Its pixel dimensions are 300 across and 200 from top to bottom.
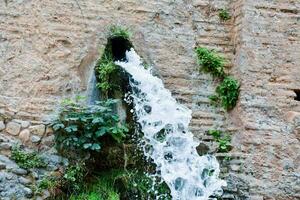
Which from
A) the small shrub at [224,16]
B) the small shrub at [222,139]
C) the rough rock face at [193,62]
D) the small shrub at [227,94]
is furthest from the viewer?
the small shrub at [224,16]

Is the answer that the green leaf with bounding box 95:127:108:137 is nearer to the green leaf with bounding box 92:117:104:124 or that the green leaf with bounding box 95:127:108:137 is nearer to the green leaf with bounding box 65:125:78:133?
Result: the green leaf with bounding box 92:117:104:124

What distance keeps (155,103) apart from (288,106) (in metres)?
1.22

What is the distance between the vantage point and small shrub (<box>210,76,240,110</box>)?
17.5ft

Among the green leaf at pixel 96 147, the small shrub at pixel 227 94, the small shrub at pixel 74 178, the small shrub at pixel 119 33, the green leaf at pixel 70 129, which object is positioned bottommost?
the small shrub at pixel 74 178

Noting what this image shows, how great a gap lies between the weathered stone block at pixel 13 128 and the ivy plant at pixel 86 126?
30 centimetres

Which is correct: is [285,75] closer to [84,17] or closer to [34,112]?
[84,17]

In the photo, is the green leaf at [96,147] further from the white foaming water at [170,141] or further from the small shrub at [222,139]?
the small shrub at [222,139]

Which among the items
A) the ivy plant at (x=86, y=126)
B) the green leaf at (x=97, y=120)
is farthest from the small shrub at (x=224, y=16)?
the green leaf at (x=97, y=120)

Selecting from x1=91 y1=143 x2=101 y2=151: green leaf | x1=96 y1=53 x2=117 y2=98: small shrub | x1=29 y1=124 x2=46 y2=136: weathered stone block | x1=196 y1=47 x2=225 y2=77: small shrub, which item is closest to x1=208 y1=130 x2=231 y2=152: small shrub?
x1=196 y1=47 x2=225 y2=77: small shrub

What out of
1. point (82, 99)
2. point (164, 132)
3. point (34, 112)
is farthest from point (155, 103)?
point (34, 112)

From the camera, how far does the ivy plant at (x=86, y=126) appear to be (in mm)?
4672

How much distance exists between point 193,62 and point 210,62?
6.5 inches

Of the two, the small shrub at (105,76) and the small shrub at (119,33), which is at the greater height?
the small shrub at (119,33)

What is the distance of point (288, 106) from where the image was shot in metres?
5.22
